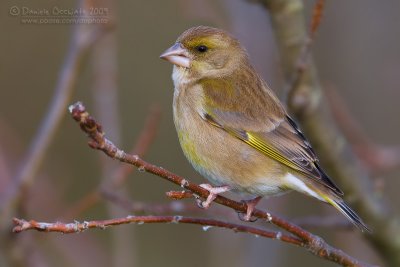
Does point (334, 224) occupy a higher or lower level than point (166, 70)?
lower

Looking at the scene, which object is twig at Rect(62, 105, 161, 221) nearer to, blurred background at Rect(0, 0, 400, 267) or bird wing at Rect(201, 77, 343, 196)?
blurred background at Rect(0, 0, 400, 267)

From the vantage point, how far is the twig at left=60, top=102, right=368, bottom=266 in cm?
273

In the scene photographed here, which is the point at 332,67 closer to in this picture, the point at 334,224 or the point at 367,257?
the point at 367,257

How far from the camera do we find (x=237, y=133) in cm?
457

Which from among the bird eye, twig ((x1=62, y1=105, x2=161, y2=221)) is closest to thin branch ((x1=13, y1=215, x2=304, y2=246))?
twig ((x1=62, y1=105, x2=161, y2=221))

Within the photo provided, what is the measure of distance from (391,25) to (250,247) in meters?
2.95

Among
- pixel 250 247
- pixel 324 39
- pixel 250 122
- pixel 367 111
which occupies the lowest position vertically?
pixel 250 247

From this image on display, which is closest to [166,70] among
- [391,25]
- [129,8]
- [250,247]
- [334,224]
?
[129,8]

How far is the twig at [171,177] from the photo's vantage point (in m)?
2.73

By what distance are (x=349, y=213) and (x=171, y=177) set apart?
1.35 meters

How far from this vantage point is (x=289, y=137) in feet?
15.3

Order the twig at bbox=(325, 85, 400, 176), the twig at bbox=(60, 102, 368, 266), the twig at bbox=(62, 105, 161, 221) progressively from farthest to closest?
1. the twig at bbox=(325, 85, 400, 176)
2. the twig at bbox=(62, 105, 161, 221)
3. the twig at bbox=(60, 102, 368, 266)

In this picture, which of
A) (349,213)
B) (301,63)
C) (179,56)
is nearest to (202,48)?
(179,56)

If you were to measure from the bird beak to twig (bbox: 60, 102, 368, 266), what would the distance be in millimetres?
A: 1254
